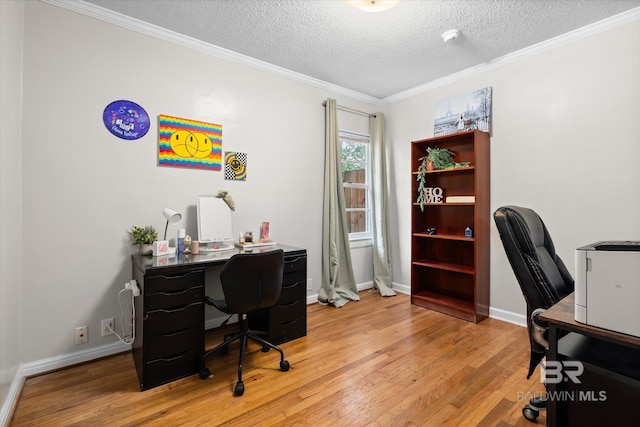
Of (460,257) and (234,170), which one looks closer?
(234,170)

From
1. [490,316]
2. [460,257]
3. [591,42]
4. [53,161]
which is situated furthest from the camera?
[460,257]

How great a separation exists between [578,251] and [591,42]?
2492mm

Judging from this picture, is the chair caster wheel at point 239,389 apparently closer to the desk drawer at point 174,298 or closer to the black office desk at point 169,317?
the black office desk at point 169,317

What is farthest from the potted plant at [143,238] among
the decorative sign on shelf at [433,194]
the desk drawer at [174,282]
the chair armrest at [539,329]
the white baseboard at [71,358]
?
the decorative sign on shelf at [433,194]

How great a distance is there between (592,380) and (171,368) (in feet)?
7.22

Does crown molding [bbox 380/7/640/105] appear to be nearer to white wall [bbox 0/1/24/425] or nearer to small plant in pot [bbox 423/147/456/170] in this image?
small plant in pot [bbox 423/147/456/170]

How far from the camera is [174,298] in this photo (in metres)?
1.99

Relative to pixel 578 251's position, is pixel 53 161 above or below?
above

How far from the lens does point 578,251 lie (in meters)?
1.15

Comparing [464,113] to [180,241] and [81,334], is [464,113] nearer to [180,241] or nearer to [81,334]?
[180,241]

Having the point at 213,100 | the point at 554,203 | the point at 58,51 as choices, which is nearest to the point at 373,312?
the point at 554,203

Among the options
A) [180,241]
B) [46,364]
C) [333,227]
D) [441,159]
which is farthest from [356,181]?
→ [46,364]

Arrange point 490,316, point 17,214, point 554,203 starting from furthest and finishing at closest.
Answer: point 490,316, point 554,203, point 17,214

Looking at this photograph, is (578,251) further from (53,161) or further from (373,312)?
(53,161)
